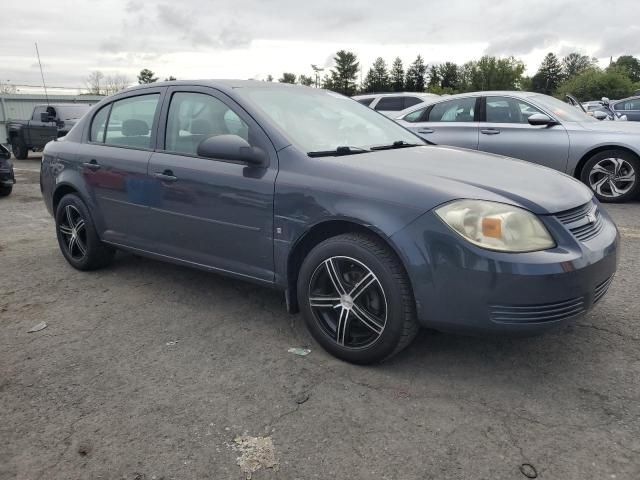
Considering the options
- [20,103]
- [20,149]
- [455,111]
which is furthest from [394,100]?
[20,103]

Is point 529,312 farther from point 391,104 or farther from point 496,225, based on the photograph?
point 391,104

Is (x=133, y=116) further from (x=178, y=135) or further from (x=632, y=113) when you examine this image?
(x=632, y=113)

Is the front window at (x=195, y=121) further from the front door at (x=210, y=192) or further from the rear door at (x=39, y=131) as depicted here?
the rear door at (x=39, y=131)

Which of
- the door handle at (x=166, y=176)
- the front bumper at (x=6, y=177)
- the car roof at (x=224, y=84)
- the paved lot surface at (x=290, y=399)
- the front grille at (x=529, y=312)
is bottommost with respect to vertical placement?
the paved lot surface at (x=290, y=399)

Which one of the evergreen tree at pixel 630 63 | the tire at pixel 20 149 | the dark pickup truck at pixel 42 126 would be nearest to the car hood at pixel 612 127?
the dark pickup truck at pixel 42 126

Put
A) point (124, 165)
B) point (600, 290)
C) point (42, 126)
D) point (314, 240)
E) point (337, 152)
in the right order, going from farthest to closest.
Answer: point (42, 126) < point (124, 165) < point (337, 152) < point (314, 240) < point (600, 290)

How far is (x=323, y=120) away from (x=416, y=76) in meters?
112

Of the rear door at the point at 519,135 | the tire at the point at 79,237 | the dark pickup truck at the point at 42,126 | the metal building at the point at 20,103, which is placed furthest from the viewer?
the metal building at the point at 20,103

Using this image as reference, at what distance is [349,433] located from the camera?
231 centimetres

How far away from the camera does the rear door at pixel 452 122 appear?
25.4 ft

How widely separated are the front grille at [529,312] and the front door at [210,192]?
133 centimetres

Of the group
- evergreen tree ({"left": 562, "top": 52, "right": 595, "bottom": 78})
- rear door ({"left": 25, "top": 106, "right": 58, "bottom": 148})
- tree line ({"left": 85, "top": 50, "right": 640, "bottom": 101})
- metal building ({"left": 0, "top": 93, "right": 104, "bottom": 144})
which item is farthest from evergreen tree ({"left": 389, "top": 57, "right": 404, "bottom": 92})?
rear door ({"left": 25, "top": 106, "right": 58, "bottom": 148})

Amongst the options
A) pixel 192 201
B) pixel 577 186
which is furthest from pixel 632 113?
pixel 192 201

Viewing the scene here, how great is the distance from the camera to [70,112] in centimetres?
1511
